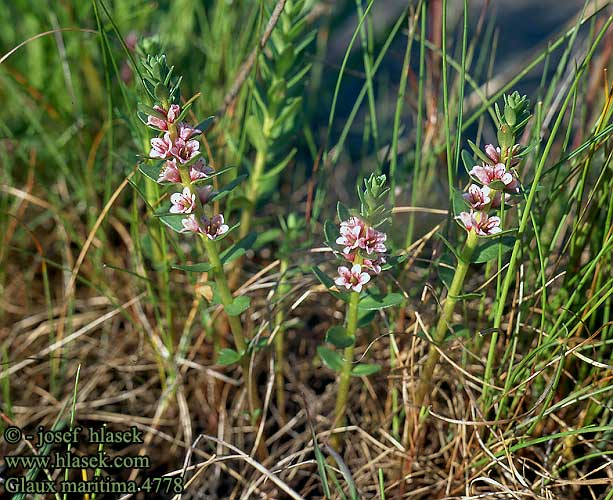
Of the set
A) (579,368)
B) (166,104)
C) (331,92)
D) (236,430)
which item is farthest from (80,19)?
(579,368)

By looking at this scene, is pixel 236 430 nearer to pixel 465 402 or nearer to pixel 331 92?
pixel 465 402

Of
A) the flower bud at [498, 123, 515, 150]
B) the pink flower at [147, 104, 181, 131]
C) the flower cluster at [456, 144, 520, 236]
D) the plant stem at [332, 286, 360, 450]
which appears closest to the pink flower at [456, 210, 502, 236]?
the flower cluster at [456, 144, 520, 236]

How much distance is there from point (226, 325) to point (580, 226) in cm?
89

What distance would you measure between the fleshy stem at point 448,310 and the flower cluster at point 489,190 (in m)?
0.02

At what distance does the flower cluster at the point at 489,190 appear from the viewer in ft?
3.56

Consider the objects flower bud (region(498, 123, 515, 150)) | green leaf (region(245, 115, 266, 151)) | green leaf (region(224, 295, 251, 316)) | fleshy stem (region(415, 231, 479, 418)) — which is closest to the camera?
flower bud (region(498, 123, 515, 150))

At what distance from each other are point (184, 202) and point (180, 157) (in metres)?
0.08

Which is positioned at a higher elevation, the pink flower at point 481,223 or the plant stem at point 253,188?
the plant stem at point 253,188

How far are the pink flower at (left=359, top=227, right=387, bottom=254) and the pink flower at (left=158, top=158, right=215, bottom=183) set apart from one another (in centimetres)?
28

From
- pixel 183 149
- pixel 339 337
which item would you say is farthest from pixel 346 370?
pixel 183 149

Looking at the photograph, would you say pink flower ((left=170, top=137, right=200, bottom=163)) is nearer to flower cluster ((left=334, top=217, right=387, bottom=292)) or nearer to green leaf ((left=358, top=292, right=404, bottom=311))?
flower cluster ((left=334, top=217, right=387, bottom=292))

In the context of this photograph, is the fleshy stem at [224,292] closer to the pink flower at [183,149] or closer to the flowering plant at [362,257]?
the pink flower at [183,149]

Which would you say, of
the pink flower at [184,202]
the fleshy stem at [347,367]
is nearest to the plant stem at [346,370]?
the fleshy stem at [347,367]

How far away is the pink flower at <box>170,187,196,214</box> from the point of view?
115cm
